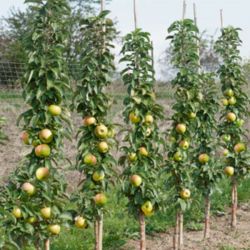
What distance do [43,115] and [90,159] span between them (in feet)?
2.08

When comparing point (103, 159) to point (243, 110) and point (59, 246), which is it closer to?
point (59, 246)

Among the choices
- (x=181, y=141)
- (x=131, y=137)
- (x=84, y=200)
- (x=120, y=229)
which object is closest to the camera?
(x=84, y=200)

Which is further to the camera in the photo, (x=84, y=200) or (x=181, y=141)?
(x=181, y=141)

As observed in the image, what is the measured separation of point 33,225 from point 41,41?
1504 mm

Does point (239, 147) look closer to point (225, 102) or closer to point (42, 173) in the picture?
point (225, 102)

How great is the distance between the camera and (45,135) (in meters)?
3.94

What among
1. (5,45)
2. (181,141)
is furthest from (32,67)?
(5,45)

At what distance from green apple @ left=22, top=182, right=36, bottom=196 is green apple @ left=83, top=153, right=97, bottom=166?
1.95 feet

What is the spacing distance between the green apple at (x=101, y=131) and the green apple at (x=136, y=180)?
0.55m

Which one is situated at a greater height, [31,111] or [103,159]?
[31,111]

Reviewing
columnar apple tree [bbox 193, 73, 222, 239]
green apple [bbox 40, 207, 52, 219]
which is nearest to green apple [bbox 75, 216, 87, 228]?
green apple [bbox 40, 207, 52, 219]

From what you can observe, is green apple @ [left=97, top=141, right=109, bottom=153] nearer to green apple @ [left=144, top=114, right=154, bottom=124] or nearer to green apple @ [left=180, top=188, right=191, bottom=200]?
green apple @ [left=144, top=114, right=154, bottom=124]

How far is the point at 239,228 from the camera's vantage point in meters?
6.46

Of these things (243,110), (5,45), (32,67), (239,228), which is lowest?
(239,228)
